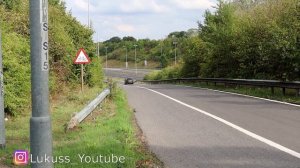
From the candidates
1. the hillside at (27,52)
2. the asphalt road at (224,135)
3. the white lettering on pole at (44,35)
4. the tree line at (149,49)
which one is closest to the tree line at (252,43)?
the asphalt road at (224,135)

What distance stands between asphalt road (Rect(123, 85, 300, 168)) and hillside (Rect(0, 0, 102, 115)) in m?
3.51

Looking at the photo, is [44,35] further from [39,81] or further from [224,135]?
[224,135]

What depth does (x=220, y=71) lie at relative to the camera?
3631 cm

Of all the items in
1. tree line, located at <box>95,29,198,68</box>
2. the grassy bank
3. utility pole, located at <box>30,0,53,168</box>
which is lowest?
the grassy bank

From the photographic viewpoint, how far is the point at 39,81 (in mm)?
4211

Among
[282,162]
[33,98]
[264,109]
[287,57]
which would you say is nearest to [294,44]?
[287,57]

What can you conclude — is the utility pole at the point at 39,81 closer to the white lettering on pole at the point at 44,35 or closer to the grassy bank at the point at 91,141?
the white lettering on pole at the point at 44,35

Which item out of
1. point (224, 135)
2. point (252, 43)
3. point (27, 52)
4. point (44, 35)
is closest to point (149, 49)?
point (252, 43)

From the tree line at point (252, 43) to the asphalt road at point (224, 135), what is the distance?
289 inches

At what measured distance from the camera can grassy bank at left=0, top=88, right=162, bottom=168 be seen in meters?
7.33

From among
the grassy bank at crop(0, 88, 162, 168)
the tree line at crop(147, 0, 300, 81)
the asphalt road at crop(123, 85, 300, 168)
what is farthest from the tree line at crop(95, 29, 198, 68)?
the grassy bank at crop(0, 88, 162, 168)

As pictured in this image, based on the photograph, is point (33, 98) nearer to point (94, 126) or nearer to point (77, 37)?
point (94, 126)

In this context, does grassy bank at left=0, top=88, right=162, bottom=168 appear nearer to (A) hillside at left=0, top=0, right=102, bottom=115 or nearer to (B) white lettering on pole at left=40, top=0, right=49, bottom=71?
(A) hillside at left=0, top=0, right=102, bottom=115

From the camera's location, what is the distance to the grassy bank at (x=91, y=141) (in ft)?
24.0
